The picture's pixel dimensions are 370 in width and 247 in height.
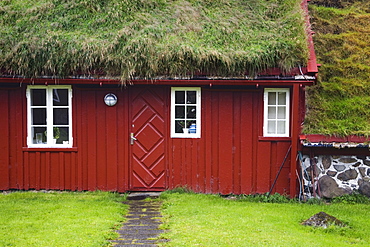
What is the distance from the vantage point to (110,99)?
1080 cm

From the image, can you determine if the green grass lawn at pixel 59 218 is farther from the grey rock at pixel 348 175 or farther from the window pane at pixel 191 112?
the grey rock at pixel 348 175

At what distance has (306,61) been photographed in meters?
10.3

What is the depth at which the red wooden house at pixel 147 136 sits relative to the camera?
10797mm

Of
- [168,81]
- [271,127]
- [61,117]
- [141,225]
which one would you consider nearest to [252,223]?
[141,225]

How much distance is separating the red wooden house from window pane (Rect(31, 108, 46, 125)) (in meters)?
0.06

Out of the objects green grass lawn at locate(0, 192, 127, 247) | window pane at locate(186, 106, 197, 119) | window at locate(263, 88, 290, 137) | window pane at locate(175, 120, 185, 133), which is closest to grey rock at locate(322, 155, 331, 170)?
window at locate(263, 88, 290, 137)

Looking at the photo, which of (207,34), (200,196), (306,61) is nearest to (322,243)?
(200,196)

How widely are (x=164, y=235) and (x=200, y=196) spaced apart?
311 cm

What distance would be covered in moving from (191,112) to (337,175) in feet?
11.2

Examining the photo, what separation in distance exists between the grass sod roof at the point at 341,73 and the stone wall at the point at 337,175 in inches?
25.3

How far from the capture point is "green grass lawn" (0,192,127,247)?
709cm

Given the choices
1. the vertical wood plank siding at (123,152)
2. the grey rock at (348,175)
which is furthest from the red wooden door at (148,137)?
the grey rock at (348,175)

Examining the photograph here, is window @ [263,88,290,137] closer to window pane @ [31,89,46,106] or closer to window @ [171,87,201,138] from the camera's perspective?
Result: window @ [171,87,201,138]

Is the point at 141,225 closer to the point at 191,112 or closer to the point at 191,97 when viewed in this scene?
the point at 191,112
